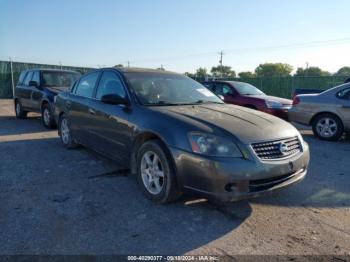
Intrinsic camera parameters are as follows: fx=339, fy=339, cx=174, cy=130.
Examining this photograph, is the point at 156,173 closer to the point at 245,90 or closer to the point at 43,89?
the point at 43,89

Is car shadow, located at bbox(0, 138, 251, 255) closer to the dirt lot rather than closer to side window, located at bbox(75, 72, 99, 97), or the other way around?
the dirt lot

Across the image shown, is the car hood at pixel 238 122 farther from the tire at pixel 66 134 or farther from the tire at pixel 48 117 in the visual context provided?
the tire at pixel 48 117

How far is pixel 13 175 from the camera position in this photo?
5066mm

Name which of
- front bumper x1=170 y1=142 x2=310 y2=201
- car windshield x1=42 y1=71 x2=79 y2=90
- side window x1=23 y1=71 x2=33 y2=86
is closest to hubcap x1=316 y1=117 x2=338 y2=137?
front bumper x1=170 y1=142 x2=310 y2=201

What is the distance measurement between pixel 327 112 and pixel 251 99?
8.73 ft

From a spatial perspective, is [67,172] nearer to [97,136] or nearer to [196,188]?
[97,136]

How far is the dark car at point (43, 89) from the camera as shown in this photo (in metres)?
9.59

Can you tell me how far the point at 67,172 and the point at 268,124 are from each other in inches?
123

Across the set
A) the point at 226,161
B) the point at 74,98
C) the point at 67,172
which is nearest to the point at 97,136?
the point at 67,172

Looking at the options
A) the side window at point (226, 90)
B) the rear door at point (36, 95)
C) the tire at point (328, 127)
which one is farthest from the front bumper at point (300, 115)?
the rear door at point (36, 95)

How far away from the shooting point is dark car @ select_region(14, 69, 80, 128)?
9586 mm

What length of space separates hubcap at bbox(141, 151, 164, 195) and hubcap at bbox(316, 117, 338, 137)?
580cm

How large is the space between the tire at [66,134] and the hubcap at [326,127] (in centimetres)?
584

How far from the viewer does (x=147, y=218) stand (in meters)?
3.62
